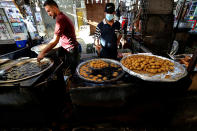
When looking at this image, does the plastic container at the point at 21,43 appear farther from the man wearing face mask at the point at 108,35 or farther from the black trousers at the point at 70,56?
the man wearing face mask at the point at 108,35

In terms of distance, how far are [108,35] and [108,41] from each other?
0.20 meters

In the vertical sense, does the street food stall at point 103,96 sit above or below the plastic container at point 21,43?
below

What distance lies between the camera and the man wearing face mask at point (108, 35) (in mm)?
3215

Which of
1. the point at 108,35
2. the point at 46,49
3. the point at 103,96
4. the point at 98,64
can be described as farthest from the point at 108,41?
the point at 103,96

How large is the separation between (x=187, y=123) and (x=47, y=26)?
56.3 ft

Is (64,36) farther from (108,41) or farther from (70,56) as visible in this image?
(108,41)

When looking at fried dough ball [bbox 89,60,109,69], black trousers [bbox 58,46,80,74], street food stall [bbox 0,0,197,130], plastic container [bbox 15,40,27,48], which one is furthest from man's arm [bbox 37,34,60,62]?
plastic container [bbox 15,40,27,48]

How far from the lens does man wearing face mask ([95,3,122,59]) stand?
127 inches

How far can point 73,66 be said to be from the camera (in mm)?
3523

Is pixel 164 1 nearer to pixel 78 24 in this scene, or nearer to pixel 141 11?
pixel 141 11

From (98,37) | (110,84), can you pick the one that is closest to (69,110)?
(110,84)

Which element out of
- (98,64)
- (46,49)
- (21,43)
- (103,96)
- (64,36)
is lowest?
(103,96)

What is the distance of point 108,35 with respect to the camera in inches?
130

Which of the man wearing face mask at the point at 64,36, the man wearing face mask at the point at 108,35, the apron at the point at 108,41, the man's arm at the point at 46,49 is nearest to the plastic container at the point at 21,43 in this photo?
the man wearing face mask at the point at 64,36
